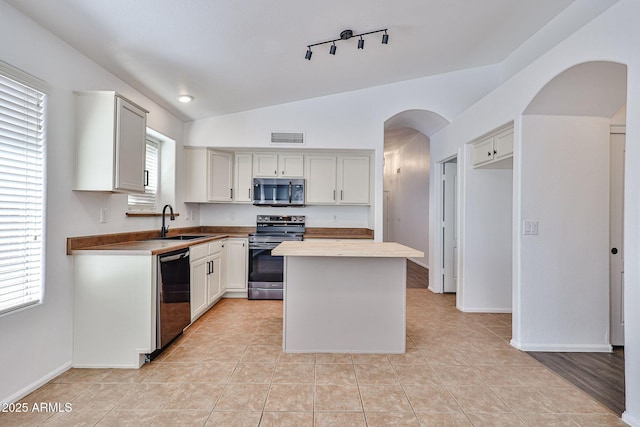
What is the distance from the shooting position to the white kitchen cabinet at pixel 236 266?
4.27m

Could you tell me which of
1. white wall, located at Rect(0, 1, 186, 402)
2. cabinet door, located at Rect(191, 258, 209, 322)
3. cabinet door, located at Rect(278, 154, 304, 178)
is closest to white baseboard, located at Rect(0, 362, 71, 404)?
white wall, located at Rect(0, 1, 186, 402)

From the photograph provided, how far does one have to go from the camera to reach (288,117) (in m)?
4.29

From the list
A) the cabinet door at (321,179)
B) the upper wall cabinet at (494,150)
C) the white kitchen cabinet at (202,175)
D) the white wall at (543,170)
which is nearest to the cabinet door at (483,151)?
the upper wall cabinet at (494,150)

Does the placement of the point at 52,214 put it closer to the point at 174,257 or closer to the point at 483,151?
the point at 174,257

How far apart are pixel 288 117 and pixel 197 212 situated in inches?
77.7

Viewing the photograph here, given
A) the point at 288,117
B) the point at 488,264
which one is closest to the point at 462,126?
the point at 488,264

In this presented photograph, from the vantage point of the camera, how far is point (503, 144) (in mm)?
3090

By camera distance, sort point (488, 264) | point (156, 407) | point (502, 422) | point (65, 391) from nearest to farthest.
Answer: point (502, 422) → point (156, 407) → point (65, 391) → point (488, 264)

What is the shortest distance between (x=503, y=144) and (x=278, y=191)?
9.18 ft

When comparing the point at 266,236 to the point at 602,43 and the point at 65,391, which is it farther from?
the point at 602,43

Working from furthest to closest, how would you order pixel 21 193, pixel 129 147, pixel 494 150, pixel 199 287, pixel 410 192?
1. pixel 410 192
2. pixel 199 287
3. pixel 494 150
4. pixel 129 147
5. pixel 21 193

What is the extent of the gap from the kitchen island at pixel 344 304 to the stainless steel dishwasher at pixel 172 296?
0.97m

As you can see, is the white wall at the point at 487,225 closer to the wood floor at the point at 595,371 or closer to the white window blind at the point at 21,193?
the wood floor at the point at 595,371

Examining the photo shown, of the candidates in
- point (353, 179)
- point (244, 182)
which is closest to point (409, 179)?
point (353, 179)
